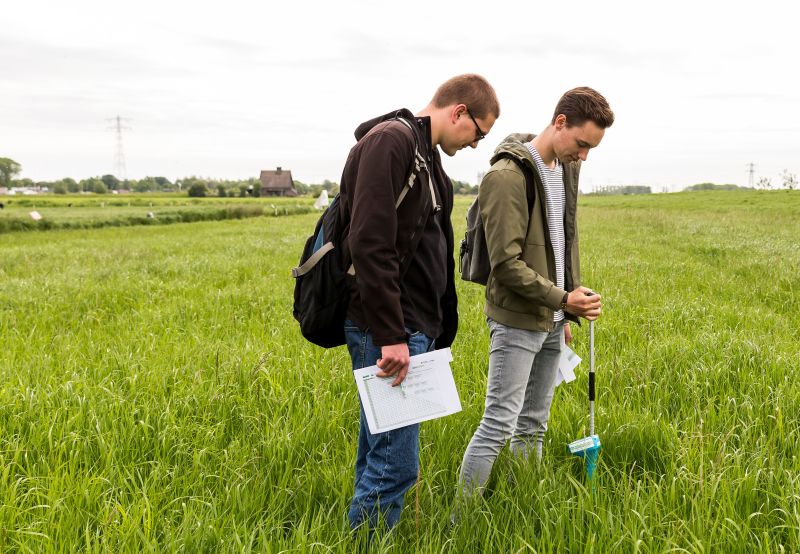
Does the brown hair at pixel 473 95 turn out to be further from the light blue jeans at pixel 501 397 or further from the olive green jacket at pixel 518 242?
the light blue jeans at pixel 501 397

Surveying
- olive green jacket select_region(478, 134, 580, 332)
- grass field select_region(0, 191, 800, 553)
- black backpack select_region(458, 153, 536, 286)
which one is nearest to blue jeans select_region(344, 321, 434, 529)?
grass field select_region(0, 191, 800, 553)

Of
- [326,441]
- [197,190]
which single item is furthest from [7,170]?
[326,441]

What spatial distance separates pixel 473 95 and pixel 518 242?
2.23 ft

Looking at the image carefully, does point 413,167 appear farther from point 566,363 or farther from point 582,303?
point 566,363

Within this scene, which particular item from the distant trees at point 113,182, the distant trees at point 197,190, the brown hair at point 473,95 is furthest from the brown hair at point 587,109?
the distant trees at point 113,182

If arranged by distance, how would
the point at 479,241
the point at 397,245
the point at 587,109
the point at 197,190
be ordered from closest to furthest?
the point at 397,245
the point at 587,109
the point at 479,241
the point at 197,190

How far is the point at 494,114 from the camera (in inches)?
84.4

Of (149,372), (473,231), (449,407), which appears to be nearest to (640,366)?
(473,231)

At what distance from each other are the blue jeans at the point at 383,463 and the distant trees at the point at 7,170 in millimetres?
124624

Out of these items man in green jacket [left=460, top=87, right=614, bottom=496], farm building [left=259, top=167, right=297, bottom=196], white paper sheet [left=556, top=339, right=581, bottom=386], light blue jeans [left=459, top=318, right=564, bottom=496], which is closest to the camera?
man in green jacket [left=460, top=87, right=614, bottom=496]

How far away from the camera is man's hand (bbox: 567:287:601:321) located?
241 cm

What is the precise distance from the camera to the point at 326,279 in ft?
6.97

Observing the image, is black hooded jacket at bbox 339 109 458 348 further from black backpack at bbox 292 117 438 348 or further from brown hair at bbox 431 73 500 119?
brown hair at bbox 431 73 500 119

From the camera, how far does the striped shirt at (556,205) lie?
2.50m
